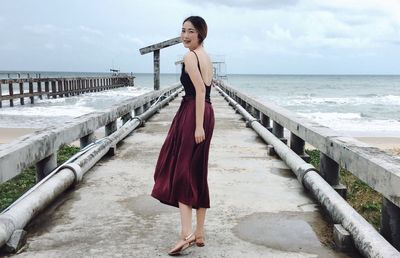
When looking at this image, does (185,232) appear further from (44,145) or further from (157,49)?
(157,49)

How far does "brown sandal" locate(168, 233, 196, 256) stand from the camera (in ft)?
10.5

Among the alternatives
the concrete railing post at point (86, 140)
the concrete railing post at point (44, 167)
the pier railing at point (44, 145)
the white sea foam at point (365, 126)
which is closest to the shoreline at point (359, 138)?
the white sea foam at point (365, 126)

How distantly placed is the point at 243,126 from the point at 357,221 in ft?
22.7

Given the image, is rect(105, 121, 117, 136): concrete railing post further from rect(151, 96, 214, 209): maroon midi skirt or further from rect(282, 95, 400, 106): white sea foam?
rect(282, 95, 400, 106): white sea foam

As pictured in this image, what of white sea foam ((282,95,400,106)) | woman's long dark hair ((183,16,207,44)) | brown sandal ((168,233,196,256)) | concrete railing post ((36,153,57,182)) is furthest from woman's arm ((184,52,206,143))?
white sea foam ((282,95,400,106))

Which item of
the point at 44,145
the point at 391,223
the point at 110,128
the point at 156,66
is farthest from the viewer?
the point at 156,66

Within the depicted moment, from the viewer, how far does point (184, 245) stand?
3240mm

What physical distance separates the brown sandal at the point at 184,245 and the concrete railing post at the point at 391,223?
1.30m

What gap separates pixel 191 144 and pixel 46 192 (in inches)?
59.3

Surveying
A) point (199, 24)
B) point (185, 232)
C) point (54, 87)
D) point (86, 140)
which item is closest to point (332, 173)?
point (185, 232)

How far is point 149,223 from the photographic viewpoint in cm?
384

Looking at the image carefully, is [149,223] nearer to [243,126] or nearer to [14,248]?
[14,248]

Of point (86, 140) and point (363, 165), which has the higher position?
point (363, 165)

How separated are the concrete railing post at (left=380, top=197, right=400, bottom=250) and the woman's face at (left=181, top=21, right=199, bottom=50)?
1.67 meters
